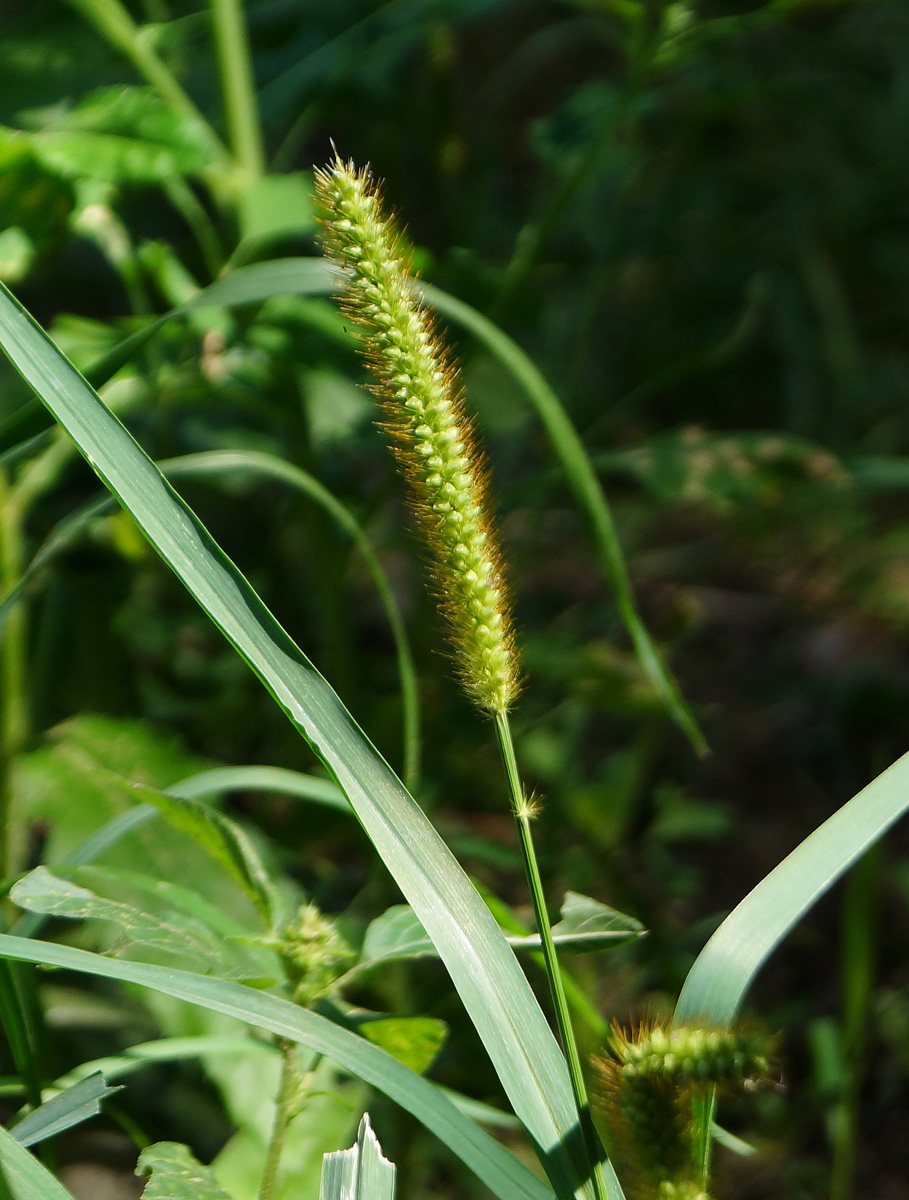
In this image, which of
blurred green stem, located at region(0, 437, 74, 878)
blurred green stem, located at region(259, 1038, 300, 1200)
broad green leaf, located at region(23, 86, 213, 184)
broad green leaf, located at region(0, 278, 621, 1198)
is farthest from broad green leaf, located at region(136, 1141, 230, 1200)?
broad green leaf, located at region(23, 86, 213, 184)

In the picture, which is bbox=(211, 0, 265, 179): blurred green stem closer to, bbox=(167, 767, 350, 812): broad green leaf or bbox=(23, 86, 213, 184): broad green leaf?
bbox=(23, 86, 213, 184): broad green leaf

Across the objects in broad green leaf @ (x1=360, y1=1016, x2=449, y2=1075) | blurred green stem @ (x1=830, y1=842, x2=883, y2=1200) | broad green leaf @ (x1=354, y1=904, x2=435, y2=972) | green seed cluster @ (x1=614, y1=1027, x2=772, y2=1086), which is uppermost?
green seed cluster @ (x1=614, y1=1027, x2=772, y2=1086)

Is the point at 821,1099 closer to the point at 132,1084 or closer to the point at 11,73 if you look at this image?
the point at 132,1084

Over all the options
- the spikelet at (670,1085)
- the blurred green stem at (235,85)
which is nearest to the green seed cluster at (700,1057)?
the spikelet at (670,1085)

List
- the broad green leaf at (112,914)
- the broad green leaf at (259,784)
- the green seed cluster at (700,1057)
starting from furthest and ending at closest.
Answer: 1. the broad green leaf at (259,784)
2. the broad green leaf at (112,914)
3. the green seed cluster at (700,1057)

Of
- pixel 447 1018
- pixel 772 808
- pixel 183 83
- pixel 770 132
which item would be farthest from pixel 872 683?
pixel 770 132

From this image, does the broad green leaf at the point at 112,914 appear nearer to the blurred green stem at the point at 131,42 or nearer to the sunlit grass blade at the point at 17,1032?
the sunlit grass blade at the point at 17,1032

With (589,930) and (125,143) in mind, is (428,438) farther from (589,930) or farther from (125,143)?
(125,143)
